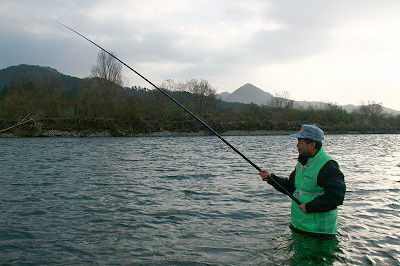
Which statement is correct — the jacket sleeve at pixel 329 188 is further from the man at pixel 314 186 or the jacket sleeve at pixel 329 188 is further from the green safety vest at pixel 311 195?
the green safety vest at pixel 311 195

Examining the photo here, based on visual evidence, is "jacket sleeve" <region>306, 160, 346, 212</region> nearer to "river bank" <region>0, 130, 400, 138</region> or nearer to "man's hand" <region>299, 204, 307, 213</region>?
"man's hand" <region>299, 204, 307, 213</region>

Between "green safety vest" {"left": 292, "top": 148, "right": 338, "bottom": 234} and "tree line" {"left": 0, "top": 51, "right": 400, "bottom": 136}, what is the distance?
53112mm

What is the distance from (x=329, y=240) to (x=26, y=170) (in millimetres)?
15302

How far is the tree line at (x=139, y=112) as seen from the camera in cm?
6462

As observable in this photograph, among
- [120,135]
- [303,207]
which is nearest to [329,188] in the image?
[303,207]

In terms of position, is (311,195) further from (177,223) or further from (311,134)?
(177,223)

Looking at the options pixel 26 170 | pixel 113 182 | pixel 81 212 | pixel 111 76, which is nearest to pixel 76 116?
pixel 111 76

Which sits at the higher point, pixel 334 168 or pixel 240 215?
pixel 334 168

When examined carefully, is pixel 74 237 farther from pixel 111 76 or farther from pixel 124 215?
pixel 111 76

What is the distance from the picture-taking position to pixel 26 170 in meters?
18.1

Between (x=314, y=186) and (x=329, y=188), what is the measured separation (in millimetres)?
389

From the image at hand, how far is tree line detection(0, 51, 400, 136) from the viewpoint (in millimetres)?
64619

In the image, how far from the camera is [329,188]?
19.8 feet

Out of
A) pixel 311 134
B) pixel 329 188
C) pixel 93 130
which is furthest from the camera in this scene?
pixel 93 130
